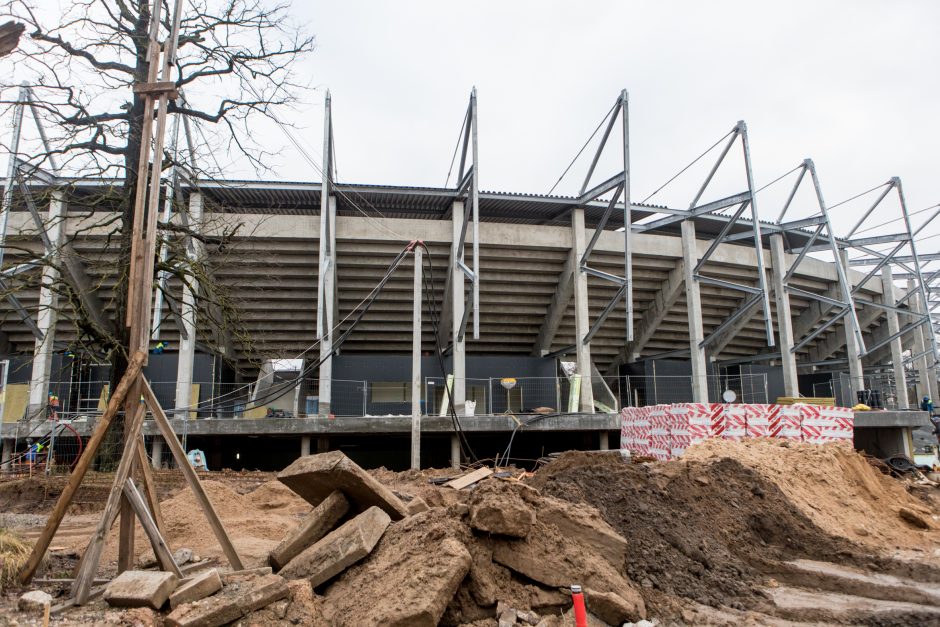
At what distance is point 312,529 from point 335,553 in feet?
1.84

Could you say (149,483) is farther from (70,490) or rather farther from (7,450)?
(7,450)

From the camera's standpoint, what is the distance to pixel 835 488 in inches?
439

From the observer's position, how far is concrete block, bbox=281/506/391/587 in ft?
18.0

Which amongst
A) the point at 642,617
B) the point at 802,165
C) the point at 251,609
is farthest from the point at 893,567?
the point at 802,165

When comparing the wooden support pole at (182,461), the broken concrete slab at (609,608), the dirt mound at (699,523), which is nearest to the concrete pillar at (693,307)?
the dirt mound at (699,523)

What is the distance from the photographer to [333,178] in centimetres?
1997

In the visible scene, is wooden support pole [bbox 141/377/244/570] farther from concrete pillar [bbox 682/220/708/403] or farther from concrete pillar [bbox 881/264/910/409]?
concrete pillar [bbox 881/264/910/409]

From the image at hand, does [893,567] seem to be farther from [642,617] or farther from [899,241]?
[899,241]

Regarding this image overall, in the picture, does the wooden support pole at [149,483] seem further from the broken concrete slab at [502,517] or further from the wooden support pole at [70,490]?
the broken concrete slab at [502,517]

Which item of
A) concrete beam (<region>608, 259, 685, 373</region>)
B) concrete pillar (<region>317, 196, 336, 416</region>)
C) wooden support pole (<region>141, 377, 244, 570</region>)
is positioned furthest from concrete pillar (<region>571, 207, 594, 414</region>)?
wooden support pole (<region>141, 377, 244, 570</region>)

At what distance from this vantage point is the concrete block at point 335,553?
5473mm

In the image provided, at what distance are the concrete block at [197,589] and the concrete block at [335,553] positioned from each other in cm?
74

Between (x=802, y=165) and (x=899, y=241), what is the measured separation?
25.8 feet

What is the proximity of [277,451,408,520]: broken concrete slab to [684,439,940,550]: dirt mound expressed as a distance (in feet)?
21.4
